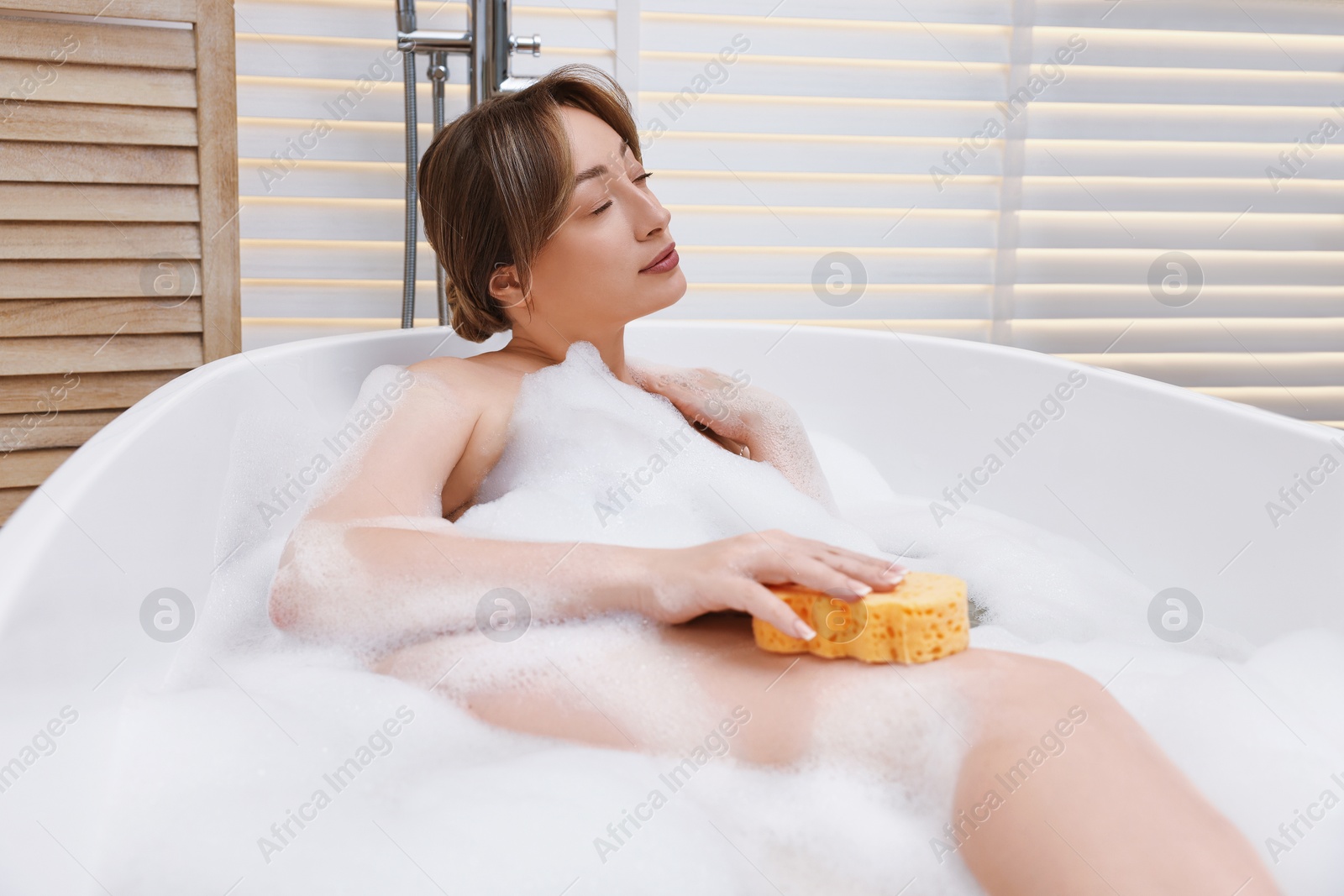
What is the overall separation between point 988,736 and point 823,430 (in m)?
1.06

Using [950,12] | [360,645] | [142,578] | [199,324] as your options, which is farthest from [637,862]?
[950,12]

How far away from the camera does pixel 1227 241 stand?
221 centimetres

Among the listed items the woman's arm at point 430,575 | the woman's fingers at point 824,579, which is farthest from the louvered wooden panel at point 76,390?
the woman's fingers at point 824,579

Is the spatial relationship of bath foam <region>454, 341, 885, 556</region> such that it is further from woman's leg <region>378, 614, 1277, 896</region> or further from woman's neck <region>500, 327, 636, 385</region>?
woman's leg <region>378, 614, 1277, 896</region>

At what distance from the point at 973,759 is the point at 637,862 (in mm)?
240

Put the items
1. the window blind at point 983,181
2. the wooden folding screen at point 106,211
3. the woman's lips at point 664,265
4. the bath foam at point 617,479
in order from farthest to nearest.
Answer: the window blind at point 983,181, the wooden folding screen at point 106,211, the woman's lips at point 664,265, the bath foam at point 617,479

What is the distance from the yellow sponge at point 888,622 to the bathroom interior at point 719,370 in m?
0.05

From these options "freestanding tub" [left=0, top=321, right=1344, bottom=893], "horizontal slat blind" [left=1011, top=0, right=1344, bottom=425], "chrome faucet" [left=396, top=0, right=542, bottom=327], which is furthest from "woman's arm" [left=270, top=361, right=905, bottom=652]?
"horizontal slat blind" [left=1011, top=0, right=1344, bottom=425]

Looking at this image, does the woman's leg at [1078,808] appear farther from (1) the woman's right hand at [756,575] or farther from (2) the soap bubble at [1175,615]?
(2) the soap bubble at [1175,615]

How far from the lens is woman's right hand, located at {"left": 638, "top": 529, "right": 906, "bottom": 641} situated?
749 millimetres

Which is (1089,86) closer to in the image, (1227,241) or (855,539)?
(1227,241)

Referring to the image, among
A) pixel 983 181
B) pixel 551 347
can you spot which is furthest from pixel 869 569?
pixel 983 181

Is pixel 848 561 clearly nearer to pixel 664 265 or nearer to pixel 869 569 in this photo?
pixel 869 569

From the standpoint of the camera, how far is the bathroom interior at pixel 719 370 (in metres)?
0.68
